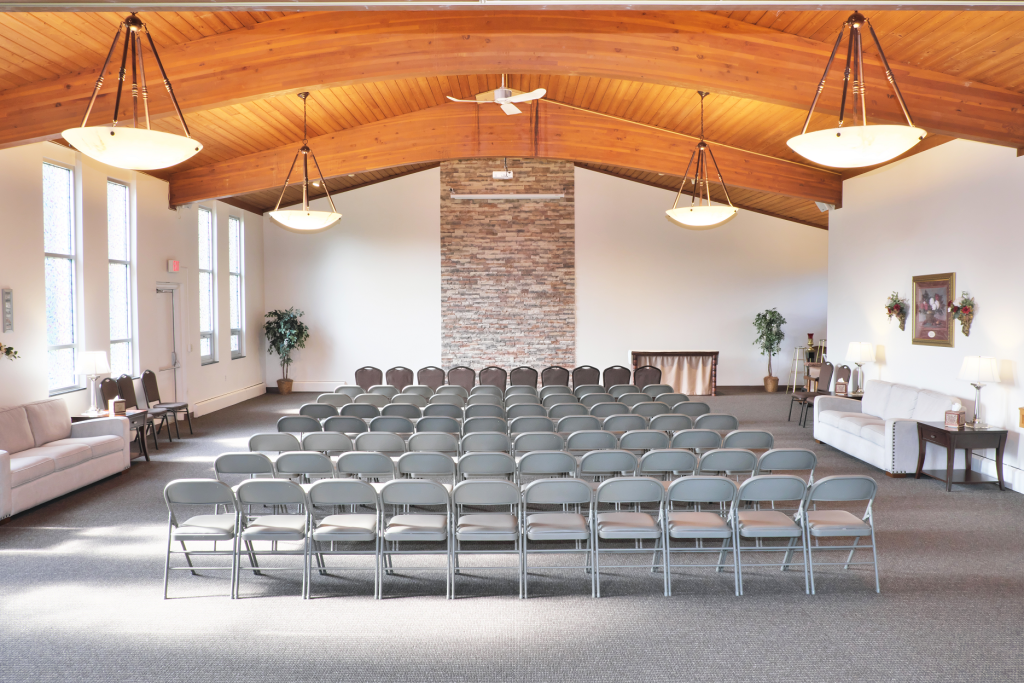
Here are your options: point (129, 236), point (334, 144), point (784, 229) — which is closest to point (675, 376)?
point (784, 229)

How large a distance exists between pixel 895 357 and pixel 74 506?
987 centimetres

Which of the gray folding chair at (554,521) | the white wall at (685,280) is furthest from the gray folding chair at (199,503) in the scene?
the white wall at (685,280)

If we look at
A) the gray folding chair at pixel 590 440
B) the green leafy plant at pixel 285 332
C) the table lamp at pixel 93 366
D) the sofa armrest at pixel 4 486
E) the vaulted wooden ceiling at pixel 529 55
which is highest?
the vaulted wooden ceiling at pixel 529 55

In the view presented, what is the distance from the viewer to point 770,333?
14.6m

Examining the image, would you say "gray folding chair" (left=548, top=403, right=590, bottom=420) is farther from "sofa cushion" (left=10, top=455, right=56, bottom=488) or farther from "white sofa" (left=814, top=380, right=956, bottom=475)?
"sofa cushion" (left=10, top=455, right=56, bottom=488)

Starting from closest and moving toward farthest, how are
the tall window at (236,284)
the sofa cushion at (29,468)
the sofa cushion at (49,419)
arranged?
1. the sofa cushion at (29,468)
2. the sofa cushion at (49,419)
3. the tall window at (236,284)

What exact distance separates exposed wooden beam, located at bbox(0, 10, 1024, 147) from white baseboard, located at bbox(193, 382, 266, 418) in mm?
6145

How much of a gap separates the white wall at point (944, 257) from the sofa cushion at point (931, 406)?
10.6 inches

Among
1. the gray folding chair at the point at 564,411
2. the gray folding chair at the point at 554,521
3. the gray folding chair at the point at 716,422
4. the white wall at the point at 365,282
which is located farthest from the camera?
the white wall at the point at 365,282

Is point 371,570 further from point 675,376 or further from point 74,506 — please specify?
point 675,376

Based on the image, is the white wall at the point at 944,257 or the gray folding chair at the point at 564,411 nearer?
the white wall at the point at 944,257

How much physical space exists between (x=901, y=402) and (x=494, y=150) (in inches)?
296

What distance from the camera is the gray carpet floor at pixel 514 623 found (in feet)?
11.4

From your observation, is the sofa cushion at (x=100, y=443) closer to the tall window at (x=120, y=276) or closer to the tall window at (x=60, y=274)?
the tall window at (x=60, y=274)
